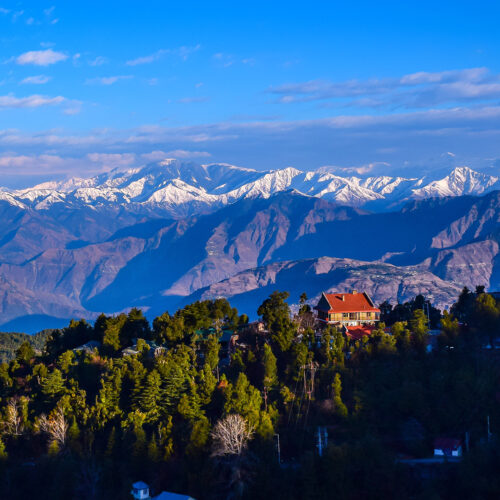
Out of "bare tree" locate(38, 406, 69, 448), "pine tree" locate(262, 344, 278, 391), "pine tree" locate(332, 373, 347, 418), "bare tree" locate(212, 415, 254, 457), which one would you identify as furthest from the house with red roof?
"bare tree" locate(38, 406, 69, 448)

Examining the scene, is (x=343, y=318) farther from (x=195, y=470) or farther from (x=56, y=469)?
(x=56, y=469)

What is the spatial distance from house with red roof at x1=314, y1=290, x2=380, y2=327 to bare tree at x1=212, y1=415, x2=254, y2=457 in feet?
109

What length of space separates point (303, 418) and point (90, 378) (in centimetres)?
2560

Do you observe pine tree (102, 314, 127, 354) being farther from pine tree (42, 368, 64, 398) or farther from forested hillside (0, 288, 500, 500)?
pine tree (42, 368, 64, 398)

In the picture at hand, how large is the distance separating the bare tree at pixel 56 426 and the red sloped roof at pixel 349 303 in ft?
132

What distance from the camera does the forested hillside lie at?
66.6 m

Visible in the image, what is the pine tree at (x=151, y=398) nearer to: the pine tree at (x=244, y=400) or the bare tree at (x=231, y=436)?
the pine tree at (x=244, y=400)

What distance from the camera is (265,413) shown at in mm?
72750

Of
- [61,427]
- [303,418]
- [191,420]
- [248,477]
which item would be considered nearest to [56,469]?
[61,427]

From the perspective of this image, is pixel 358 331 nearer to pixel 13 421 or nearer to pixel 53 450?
pixel 53 450

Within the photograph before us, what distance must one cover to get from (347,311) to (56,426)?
4366 cm

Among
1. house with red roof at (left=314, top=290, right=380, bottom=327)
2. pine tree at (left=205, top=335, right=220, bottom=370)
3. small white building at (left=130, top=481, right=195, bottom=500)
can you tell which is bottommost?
small white building at (left=130, top=481, right=195, bottom=500)

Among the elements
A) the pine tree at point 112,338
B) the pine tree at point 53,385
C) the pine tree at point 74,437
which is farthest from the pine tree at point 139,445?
the pine tree at point 112,338

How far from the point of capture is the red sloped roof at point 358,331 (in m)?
93.2
